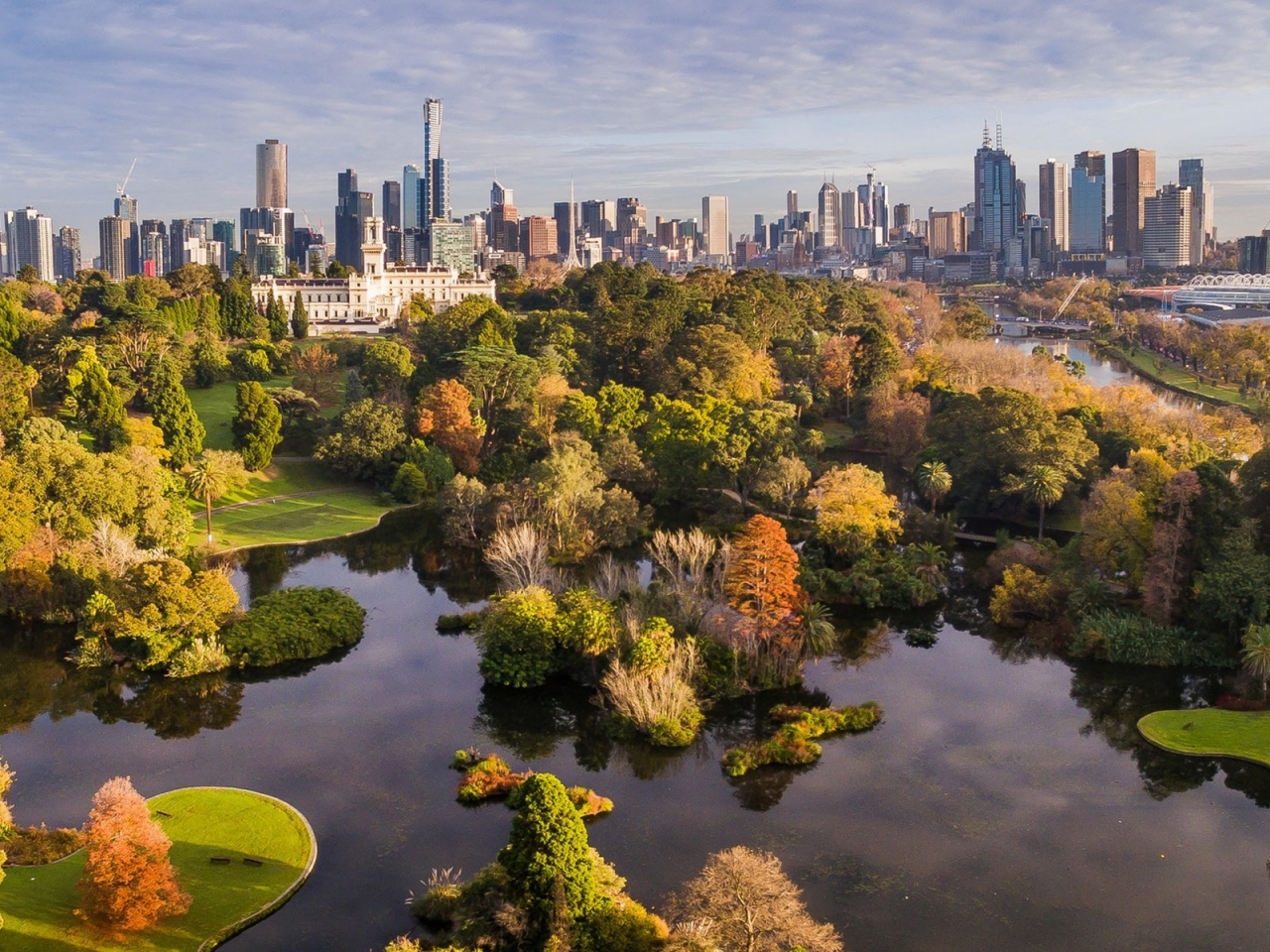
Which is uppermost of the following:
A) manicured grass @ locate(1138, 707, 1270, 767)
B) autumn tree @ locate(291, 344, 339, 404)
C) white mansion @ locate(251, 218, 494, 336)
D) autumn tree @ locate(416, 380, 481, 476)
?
white mansion @ locate(251, 218, 494, 336)

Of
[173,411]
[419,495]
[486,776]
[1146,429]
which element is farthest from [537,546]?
[1146,429]

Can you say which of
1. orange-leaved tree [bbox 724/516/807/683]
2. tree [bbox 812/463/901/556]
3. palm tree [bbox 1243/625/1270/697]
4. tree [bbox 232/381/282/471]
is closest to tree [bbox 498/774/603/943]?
orange-leaved tree [bbox 724/516/807/683]

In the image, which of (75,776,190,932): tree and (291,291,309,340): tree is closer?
(75,776,190,932): tree

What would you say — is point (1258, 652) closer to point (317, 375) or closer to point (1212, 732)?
point (1212, 732)

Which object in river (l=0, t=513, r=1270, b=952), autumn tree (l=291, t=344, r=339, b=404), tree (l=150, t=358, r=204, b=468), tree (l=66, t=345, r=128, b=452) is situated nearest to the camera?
river (l=0, t=513, r=1270, b=952)

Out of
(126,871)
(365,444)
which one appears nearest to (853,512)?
(365,444)

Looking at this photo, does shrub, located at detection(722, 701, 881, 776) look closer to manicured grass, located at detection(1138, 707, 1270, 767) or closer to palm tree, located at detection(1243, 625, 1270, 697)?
manicured grass, located at detection(1138, 707, 1270, 767)

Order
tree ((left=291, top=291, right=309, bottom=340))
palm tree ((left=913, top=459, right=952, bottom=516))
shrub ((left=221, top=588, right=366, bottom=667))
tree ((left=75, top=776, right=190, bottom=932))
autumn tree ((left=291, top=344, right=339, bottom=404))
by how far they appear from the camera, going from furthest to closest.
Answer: tree ((left=291, top=291, right=309, bottom=340))
autumn tree ((left=291, top=344, right=339, bottom=404))
palm tree ((left=913, top=459, right=952, bottom=516))
shrub ((left=221, top=588, right=366, bottom=667))
tree ((left=75, top=776, right=190, bottom=932))
